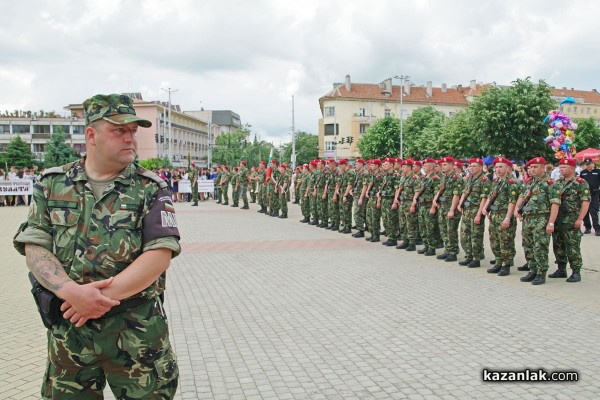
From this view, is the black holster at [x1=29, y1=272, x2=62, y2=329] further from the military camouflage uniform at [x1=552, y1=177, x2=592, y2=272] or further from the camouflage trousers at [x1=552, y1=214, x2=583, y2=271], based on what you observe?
the camouflage trousers at [x1=552, y1=214, x2=583, y2=271]

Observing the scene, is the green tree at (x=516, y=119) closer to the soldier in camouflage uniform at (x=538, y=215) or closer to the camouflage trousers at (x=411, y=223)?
the camouflage trousers at (x=411, y=223)

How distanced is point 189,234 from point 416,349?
10.4m

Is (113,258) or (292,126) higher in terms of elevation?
(292,126)

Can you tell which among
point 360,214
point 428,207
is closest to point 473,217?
point 428,207

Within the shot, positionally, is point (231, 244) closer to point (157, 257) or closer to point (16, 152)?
point (157, 257)

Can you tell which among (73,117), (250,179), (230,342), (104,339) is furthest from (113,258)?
(73,117)

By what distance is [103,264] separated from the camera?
2465 mm

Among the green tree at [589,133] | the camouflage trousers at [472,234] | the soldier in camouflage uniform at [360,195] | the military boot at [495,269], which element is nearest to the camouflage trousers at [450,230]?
the camouflage trousers at [472,234]

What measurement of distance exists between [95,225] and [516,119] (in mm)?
36345

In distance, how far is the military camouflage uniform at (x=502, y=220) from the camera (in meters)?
8.89

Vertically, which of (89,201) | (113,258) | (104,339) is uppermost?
(89,201)

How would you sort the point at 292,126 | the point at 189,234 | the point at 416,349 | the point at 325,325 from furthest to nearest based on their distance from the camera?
the point at 292,126 → the point at 189,234 → the point at 325,325 → the point at 416,349

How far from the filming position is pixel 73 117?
300 ft

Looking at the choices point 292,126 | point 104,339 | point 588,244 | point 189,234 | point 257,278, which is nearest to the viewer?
point 104,339
